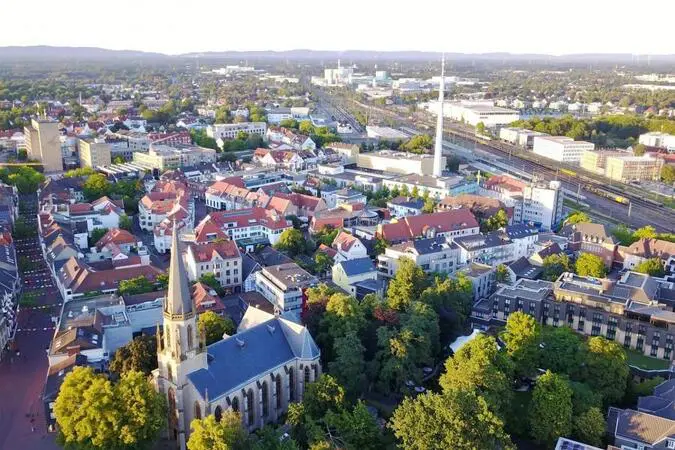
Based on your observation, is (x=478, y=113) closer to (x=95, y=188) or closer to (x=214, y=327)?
(x=95, y=188)

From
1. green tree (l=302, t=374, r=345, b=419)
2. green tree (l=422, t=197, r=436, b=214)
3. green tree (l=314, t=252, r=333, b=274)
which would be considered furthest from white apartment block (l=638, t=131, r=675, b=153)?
green tree (l=302, t=374, r=345, b=419)

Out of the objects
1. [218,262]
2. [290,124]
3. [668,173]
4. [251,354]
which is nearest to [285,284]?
[218,262]

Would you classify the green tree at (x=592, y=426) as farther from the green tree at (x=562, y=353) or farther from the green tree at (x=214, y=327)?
the green tree at (x=214, y=327)

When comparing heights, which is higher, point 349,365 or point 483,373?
point 483,373

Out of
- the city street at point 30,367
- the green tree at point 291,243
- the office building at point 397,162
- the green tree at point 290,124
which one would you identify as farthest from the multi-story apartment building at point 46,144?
the green tree at point 291,243

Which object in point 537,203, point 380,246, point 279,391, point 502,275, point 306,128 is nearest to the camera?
point 279,391

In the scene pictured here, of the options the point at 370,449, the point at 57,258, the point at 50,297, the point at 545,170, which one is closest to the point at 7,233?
the point at 57,258

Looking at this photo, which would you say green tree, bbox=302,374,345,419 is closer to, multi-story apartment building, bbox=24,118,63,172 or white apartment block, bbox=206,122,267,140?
multi-story apartment building, bbox=24,118,63,172
